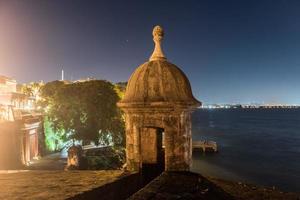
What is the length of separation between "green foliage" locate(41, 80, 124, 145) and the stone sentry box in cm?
2814

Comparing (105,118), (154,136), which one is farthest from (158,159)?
(105,118)

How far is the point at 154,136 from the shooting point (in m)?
7.50

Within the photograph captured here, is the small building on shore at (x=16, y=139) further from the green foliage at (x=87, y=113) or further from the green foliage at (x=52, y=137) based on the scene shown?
the green foliage at (x=52, y=137)

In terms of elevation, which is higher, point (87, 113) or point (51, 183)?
point (87, 113)

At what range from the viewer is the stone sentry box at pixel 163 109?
20.3 ft

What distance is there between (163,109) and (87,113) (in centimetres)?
2907

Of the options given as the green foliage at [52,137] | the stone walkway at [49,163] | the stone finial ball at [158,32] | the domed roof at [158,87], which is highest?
the stone finial ball at [158,32]

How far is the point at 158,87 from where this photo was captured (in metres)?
6.32

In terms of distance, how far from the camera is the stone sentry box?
6199mm

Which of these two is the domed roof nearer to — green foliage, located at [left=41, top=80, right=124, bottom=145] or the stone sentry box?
the stone sentry box

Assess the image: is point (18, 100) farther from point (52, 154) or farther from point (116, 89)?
point (116, 89)

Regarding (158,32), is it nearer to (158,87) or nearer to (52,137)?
(158,87)

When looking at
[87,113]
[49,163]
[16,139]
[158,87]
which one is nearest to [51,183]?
[158,87]

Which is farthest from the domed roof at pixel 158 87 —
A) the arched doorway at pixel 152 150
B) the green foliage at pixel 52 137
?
the green foliage at pixel 52 137
